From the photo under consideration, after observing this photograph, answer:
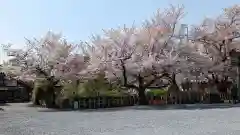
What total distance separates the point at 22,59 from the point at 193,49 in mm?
13421

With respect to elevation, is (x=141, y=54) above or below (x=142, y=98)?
above

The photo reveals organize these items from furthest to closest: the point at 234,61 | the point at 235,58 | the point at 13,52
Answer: the point at 13,52 < the point at 234,61 < the point at 235,58

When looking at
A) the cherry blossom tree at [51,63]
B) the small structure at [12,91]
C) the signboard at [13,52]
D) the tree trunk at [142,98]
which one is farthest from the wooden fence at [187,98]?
the small structure at [12,91]

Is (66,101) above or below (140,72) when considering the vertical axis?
below

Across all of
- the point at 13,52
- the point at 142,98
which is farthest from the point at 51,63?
the point at 142,98

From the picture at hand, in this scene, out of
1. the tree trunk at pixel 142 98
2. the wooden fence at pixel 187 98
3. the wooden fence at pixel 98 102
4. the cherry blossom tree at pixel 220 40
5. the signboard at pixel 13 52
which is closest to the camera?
the wooden fence at pixel 98 102

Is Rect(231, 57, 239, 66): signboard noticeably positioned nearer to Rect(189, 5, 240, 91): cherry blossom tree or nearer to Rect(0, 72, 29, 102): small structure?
Rect(189, 5, 240, 91): cherry blossom tree

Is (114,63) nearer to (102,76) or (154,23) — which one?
(102,76)

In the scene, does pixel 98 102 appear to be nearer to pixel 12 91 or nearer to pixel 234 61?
pixel 234 61

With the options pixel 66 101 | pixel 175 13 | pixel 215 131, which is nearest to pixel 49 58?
pixel 66 101

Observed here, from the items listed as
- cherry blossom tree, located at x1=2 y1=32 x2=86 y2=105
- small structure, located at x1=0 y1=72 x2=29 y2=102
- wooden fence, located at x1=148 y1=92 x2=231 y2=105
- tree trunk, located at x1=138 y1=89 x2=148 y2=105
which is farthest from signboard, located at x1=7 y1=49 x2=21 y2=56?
small structure, located at x1=0 y1=72 x2=29 y2=102

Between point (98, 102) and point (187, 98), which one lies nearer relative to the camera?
point (98, 102)

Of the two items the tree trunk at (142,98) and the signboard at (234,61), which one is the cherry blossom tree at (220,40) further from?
the tree trunk at (142,98)

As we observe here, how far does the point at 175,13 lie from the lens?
2756cm
